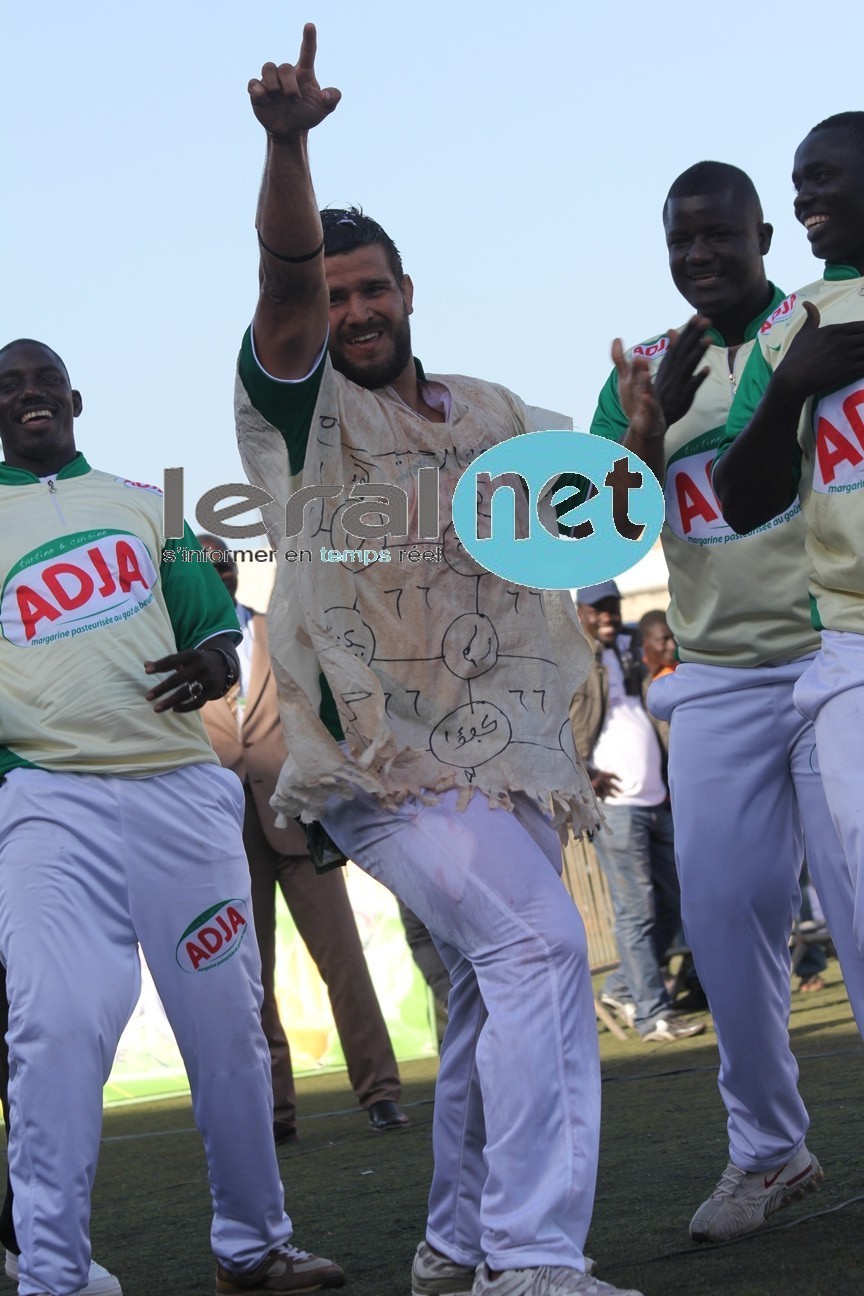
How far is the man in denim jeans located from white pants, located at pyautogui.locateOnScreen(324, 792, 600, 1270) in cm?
570

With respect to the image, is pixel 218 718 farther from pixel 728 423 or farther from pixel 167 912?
pixel 728 423

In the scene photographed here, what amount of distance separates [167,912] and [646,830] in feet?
19.2

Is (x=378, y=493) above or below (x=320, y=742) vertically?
above

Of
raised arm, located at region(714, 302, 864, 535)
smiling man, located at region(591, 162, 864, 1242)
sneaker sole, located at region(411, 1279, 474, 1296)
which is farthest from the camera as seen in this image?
smiling man, located at region(591, 162, 864, 1242)

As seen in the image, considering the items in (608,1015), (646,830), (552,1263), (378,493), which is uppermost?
(378,493)

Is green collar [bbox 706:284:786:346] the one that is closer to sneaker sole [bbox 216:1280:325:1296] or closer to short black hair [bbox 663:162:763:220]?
short black hair [bbox 663:162:763:220]

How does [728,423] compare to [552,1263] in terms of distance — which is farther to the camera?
[728,423]

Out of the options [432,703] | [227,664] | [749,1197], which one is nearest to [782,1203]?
[749,1197]

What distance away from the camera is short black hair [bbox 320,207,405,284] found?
3.65m

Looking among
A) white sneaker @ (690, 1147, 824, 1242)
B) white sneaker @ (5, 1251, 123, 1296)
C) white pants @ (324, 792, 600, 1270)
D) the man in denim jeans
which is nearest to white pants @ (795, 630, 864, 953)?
white pants @ (324, 792, 600, 1270)

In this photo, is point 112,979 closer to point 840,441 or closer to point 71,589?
point 71,589

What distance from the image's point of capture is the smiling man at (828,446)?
135 inches

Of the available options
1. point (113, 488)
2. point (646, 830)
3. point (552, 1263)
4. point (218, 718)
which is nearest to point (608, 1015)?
point (646, 830)

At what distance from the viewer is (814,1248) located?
382 cm
